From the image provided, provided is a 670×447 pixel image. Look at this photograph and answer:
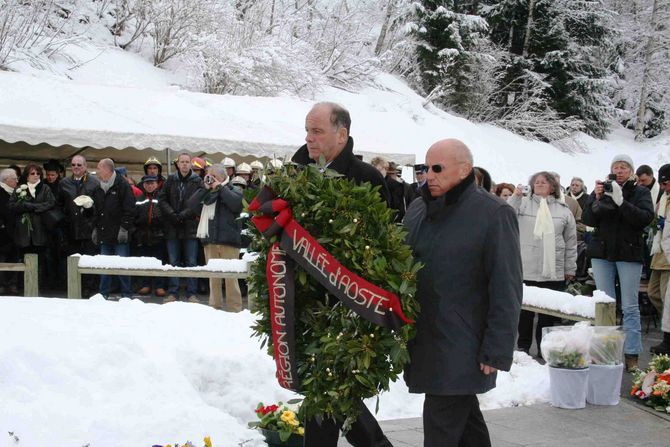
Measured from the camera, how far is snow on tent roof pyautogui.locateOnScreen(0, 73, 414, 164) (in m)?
13.8

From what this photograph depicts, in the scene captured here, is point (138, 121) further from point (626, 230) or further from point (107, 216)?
point (626, 230)

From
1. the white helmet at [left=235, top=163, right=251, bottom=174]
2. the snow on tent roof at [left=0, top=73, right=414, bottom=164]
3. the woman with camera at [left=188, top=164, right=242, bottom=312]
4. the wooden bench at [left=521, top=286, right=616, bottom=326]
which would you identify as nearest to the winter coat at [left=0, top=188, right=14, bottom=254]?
the snow on tent roof at [left=0, top=73, right=414, bottom=164]

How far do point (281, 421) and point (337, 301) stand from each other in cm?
165

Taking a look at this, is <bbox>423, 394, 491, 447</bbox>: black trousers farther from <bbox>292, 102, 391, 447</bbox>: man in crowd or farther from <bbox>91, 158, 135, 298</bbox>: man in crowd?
<bbox>91, 158, 135, 298</bbox>: man in crowd

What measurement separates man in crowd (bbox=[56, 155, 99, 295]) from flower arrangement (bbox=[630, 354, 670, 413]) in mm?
8028

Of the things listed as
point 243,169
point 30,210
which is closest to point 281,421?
point 30,210

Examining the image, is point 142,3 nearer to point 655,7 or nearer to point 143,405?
point 143,405

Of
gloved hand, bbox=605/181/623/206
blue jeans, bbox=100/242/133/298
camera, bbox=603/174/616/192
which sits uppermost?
camera, bbox=603/174/616/192

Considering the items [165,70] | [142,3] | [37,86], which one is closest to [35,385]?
[37,86]

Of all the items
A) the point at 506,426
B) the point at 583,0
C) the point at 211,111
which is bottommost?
the point at 506,426

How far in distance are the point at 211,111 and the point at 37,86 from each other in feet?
10.9

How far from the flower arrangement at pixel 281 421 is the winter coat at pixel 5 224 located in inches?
312

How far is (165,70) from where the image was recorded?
23.2 metres

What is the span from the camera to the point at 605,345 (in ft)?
Result: 24.5
